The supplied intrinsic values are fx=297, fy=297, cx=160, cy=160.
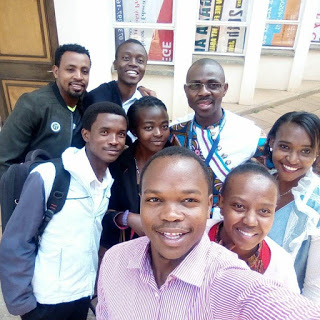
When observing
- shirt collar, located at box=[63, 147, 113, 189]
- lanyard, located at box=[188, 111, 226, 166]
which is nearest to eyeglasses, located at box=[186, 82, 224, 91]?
lanyard, located at box=[188, 111, 226, 166]

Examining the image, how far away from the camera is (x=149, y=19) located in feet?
16.4

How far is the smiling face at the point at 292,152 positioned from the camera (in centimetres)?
153

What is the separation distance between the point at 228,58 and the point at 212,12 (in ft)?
2.87

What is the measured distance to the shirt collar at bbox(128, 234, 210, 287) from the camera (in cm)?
86

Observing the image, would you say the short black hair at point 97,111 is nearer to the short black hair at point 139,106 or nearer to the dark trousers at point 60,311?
the short black hair at point 139,106

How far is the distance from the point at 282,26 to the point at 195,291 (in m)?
6.55

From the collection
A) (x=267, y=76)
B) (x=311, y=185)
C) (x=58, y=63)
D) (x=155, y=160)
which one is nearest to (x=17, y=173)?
(x=155, y=160)

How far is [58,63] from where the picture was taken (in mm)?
2164

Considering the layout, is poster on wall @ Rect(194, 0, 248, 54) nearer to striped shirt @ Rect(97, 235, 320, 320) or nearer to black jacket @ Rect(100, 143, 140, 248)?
black jacket @ Rect(100, 143, 140, 248)

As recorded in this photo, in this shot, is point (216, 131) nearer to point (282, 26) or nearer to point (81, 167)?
point (81, 167)

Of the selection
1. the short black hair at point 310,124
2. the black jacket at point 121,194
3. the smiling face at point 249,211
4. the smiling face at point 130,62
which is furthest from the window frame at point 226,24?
the smiling face at point 249,211

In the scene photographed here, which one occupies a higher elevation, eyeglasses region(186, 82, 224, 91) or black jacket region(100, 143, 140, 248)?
eyeglasses region(186, 82, 224, 91)

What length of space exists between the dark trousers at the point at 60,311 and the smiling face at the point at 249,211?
0.92 meters

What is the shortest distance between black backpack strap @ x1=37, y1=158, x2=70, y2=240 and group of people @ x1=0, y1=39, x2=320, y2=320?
29mm
